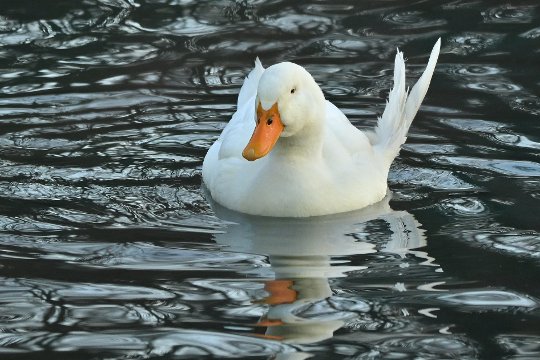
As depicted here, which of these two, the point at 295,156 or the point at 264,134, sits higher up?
the point at 264,134

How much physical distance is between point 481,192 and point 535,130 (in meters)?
1.22

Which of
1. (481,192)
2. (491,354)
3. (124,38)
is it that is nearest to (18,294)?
(491,354)

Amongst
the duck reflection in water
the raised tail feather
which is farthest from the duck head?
the raised tail feather

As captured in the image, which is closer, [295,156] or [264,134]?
[264,134]

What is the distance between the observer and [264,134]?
7.03 m

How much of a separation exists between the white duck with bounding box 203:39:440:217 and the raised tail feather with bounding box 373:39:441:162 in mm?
10

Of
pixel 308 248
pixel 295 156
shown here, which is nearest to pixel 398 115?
pixel 295 156

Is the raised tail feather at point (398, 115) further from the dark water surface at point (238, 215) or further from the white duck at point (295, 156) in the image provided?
the dark water surface at point (238, 215)

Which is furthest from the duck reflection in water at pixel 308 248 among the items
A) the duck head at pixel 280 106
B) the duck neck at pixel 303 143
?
the duck head at pixel 280 106

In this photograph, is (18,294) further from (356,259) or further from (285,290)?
(356,259)

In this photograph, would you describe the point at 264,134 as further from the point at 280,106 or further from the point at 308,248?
the point at 308,248

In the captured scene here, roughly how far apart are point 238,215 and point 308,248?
771 millimetres

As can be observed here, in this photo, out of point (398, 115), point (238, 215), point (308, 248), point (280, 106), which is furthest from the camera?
point (398, 115)

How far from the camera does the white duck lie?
7.07m
